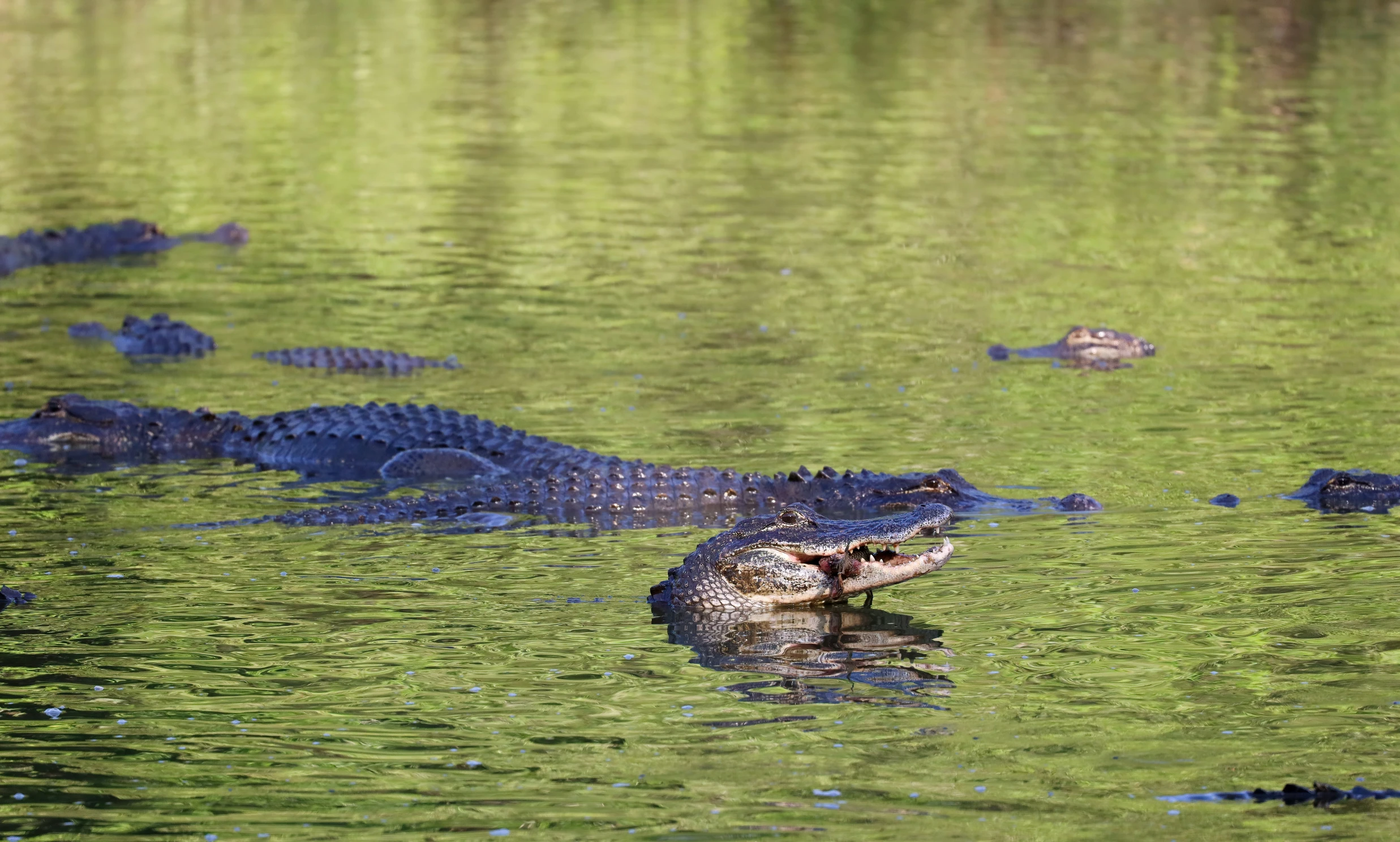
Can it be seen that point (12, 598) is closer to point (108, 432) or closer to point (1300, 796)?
point (108, 432)

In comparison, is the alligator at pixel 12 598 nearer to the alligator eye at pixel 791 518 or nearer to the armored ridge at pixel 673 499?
the armored ridge at pixel 673 499

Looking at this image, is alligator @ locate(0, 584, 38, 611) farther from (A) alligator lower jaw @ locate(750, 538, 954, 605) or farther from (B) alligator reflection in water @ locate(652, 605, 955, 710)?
(A) alligator lower jaw @ locate(750, 538, 954, 605)

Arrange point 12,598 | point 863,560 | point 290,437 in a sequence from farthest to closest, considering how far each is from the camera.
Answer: point 290,437, point 12,598, point 863,560

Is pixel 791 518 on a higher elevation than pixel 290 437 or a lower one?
higher

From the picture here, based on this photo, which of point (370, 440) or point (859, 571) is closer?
point (859, 571)

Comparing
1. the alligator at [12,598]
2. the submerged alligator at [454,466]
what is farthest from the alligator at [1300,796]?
the alligator at [12,598]

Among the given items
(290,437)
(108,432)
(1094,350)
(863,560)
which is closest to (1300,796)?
(863,560)

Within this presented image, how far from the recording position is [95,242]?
23.3m

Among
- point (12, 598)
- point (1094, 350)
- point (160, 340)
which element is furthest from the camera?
point (160, 340)

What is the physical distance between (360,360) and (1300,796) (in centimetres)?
1186

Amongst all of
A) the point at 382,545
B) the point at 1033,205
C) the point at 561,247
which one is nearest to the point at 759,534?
the point at 382,545

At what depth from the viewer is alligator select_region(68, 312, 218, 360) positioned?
17.9 m

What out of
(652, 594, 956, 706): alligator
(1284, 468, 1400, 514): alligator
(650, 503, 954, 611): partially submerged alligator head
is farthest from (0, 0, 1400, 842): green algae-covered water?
(1284, 468, 1400, 514): alligator

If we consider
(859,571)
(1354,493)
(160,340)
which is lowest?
(160,340)
